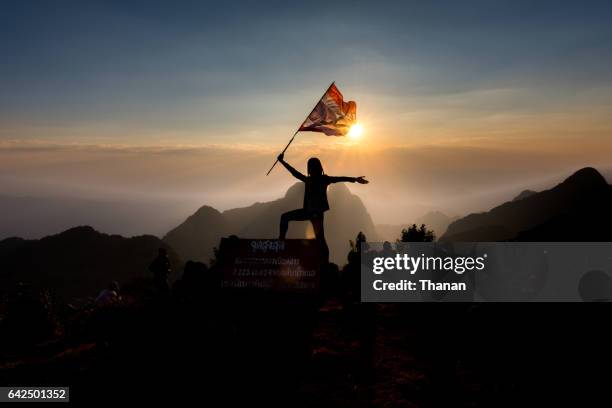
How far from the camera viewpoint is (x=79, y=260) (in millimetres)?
124938

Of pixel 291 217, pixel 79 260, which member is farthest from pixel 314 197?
pixel 79 260

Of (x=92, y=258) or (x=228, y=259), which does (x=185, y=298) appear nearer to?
(x=228, y=259)

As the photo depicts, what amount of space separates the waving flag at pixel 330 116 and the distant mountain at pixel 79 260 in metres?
103

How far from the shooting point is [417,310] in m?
12.0

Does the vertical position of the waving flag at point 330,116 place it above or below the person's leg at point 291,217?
above

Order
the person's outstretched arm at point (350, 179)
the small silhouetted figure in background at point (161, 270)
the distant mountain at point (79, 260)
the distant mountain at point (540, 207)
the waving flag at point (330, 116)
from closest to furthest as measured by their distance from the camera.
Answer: the person's outstretched arm at point (350, 179) < the waving flag at point (330, 116) < the small silhouetted figure in background at point (161, 270) < the distant mountain at point (540, 207) < the distant mountain at point (79, 260)

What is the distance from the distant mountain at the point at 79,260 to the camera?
111019 mm

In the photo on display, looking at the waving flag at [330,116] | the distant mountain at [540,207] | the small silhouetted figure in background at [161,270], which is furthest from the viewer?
the distant mountain at [540,207]

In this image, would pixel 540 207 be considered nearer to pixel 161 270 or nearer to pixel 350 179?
pixel 350 179

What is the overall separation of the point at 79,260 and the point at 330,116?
13598cm

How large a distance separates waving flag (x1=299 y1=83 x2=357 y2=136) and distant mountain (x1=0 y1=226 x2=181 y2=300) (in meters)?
103

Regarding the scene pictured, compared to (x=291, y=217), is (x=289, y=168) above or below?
above

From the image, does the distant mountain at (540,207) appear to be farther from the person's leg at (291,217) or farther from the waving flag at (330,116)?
the person's leg at (291,217)

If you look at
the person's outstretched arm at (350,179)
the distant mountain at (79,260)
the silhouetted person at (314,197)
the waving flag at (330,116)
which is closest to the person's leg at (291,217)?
the silhouetted person at (314,197)
